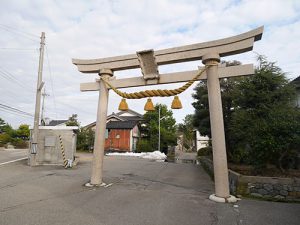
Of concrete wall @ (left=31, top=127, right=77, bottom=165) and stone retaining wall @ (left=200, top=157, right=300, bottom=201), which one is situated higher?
concrete wall @ (left=31, top=127, right=77, bottom=165)

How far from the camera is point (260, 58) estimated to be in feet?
33.1

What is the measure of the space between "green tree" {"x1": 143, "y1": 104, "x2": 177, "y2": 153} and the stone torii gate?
26.8 metres

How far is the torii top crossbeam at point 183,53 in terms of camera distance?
667cm

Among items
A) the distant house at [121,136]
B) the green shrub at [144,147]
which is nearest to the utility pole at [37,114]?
the distant house at [121,136]

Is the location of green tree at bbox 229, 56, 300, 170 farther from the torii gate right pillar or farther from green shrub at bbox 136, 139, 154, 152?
green shrub at bbox 136, 139, 154, 152

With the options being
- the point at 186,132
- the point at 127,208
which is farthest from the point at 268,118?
the point at 186,132

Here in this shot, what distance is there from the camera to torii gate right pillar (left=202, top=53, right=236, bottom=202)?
20.8 feet

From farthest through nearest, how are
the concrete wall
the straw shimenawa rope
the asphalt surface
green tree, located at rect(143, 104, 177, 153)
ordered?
green tree, located at rect(143, 104, 177, 153) < the concrete wall < the straw shimenawa rope < the asphalt surface

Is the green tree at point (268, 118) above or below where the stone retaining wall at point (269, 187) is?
above

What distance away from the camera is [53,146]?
15203 mm

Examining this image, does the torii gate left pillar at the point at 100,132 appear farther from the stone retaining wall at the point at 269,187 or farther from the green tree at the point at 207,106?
the green tree at the point at 207,106

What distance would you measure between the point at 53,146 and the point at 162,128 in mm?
22966

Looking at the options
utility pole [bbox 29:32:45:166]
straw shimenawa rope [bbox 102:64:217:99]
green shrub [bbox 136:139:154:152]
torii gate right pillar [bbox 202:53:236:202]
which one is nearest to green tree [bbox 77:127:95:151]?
green shrub [bbox 136:139:154:152]

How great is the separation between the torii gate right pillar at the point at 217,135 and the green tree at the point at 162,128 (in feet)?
92.8
